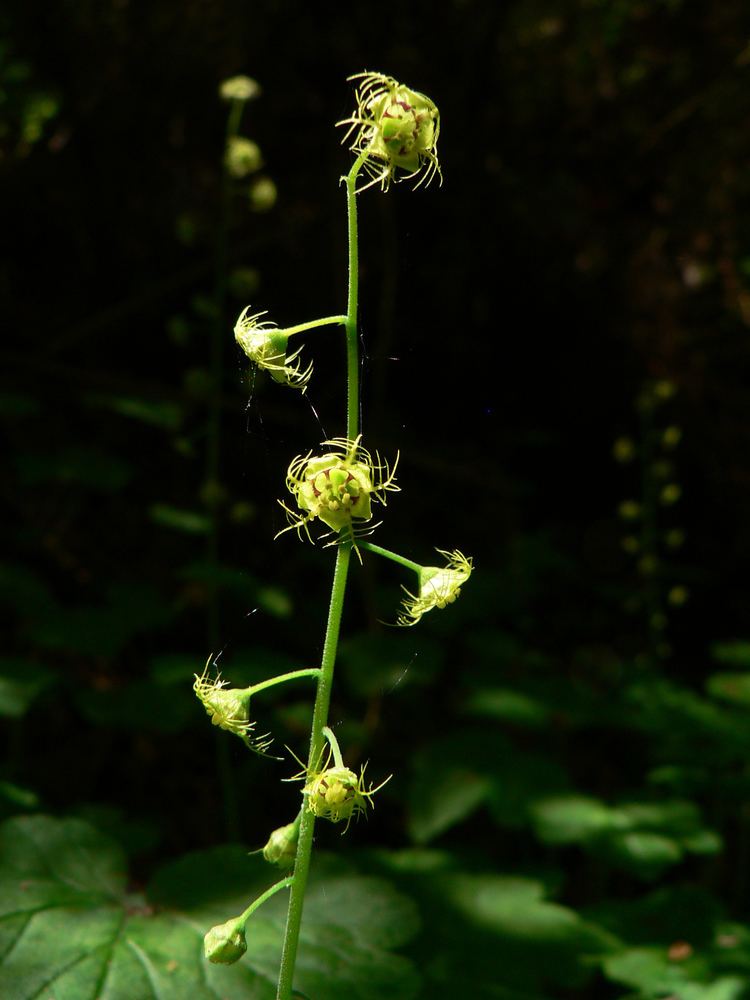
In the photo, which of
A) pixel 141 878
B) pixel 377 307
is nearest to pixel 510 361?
pixel 377 307

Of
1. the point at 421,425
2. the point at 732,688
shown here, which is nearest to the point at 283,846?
the point at 732,688

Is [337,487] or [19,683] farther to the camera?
[19,683]

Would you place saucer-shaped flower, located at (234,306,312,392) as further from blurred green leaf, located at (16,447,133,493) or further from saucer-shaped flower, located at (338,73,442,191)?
blurred green leaf, located at (16,447,133,493)

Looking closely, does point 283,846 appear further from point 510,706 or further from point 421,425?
point 421,425

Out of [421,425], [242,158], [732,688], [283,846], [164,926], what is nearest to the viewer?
[283,846]

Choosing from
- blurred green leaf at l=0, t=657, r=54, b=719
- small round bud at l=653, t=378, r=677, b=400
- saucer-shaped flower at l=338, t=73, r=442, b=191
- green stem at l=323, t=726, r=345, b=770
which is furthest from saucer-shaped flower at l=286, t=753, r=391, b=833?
small round bud at l=653, t=378, r=677, b=400

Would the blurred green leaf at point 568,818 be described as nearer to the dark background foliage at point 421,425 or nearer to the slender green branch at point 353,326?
the dark background foliage at point 421,425

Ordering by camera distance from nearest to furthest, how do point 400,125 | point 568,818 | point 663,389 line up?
point 400,125, point 568,818, point 663,389
